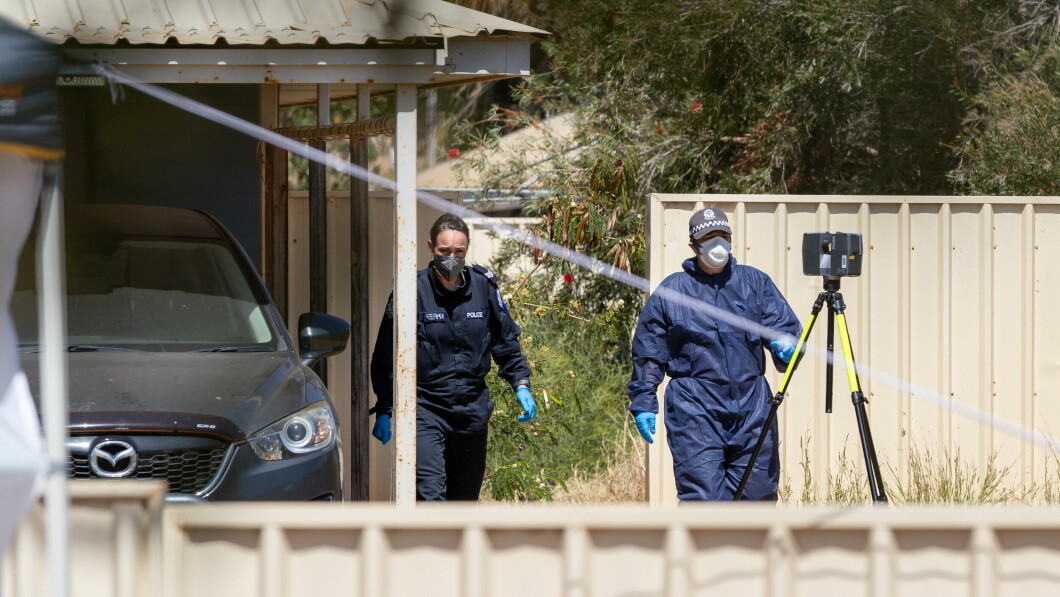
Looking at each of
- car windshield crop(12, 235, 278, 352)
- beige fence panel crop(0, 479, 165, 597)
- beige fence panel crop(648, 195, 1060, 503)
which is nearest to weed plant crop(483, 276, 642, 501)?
beige fence panel crop(648, 195, 1060, 503)

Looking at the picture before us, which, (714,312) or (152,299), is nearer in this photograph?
(714,312)

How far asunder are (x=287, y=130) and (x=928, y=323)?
4329 millimetres

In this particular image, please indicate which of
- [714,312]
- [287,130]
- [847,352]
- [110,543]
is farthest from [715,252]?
[287,130]

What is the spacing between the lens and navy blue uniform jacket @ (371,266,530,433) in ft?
18.5

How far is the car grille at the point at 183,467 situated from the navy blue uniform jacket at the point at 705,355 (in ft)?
6.35

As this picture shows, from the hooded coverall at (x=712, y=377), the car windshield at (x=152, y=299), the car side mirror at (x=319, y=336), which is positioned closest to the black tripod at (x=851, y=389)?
the hooded coverall at (x=712, y=377)

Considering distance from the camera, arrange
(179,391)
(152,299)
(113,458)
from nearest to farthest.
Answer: (113,458) < (179,391) < (152,299)

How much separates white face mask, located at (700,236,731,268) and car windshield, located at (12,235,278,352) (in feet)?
6.95

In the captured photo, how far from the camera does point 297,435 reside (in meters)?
4.86

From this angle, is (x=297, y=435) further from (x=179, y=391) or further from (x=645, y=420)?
(x=645, y=420)

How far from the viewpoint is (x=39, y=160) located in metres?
2.35

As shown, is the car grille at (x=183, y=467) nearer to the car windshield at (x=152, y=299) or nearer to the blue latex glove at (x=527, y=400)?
the car windshield at (x=152, y=299)

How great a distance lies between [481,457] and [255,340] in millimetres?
1269

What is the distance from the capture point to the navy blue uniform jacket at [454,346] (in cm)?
563
